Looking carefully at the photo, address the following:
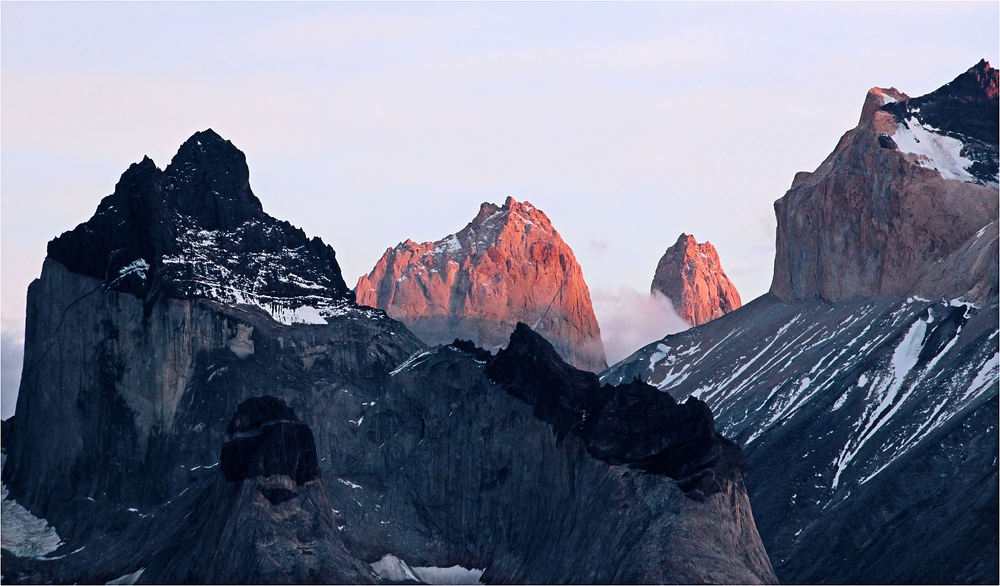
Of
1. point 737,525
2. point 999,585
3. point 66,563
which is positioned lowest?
point 999,585

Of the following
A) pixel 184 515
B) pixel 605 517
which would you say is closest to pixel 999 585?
pixel 605 517

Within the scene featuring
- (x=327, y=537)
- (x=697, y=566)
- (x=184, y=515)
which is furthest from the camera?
(x=184, y=515)

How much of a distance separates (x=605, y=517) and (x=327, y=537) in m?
25.8

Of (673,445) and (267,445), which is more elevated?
(267,445)

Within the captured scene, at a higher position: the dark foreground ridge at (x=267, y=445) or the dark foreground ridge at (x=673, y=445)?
the dark foreground ridge at (x=267, y=445)

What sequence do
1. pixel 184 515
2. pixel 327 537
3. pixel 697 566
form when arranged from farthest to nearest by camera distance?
pixel 184 515 → pixel 327 537 → pixel 697 566

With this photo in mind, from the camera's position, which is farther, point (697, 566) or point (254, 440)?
point (254, 440)

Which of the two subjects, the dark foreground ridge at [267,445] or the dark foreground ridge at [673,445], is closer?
the dark foreground ridge at [673,445]

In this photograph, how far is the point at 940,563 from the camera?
196500 mm

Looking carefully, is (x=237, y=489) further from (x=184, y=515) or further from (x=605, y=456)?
(x=605, y=456)

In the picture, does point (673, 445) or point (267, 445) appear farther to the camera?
point (673, 445)

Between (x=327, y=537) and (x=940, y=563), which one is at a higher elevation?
(x=327, y=537)

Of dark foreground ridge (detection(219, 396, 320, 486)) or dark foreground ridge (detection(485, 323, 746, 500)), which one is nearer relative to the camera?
dark foreground ridge (detection(485, 323, 746, 500))

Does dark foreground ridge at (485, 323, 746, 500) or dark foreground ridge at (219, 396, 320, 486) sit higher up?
dark foreground ridge at (219, 396, 320, 486)
